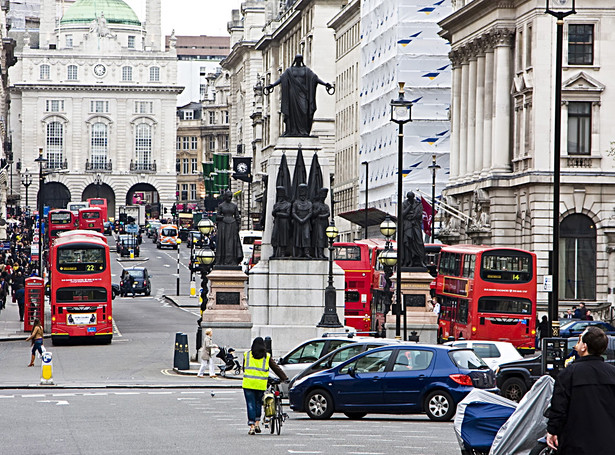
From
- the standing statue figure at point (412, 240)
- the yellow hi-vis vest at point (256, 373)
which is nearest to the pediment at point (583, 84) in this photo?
the standing statue figure at point (412, 240)

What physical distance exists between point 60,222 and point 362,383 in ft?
285

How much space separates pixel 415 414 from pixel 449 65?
205ft

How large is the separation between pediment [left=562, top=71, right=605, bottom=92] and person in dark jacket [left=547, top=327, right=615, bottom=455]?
51444 millimetres

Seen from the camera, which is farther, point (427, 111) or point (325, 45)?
point (325, 45)

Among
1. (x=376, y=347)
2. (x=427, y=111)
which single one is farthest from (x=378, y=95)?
(x=376, y=347)

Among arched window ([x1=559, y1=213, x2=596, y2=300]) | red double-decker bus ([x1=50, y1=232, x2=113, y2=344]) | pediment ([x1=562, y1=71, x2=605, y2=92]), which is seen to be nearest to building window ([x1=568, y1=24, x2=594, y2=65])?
pediment ([x1=562, y1=71, x2=605, y2=92])

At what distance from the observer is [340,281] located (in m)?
42.9

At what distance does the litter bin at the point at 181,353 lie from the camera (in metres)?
39.9

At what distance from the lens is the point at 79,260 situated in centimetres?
5209

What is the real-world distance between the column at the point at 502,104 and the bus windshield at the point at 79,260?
22986mm

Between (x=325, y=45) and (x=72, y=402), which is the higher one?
(x=325, y=45)

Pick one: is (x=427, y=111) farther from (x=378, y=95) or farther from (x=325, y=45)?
(x=325, y=45)

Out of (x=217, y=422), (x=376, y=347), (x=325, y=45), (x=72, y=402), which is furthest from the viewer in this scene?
(x=325, y=45)

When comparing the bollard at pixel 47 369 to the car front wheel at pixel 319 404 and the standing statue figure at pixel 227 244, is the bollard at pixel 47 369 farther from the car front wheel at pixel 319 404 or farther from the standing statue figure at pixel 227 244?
the car front wheel at pixel 319 404
